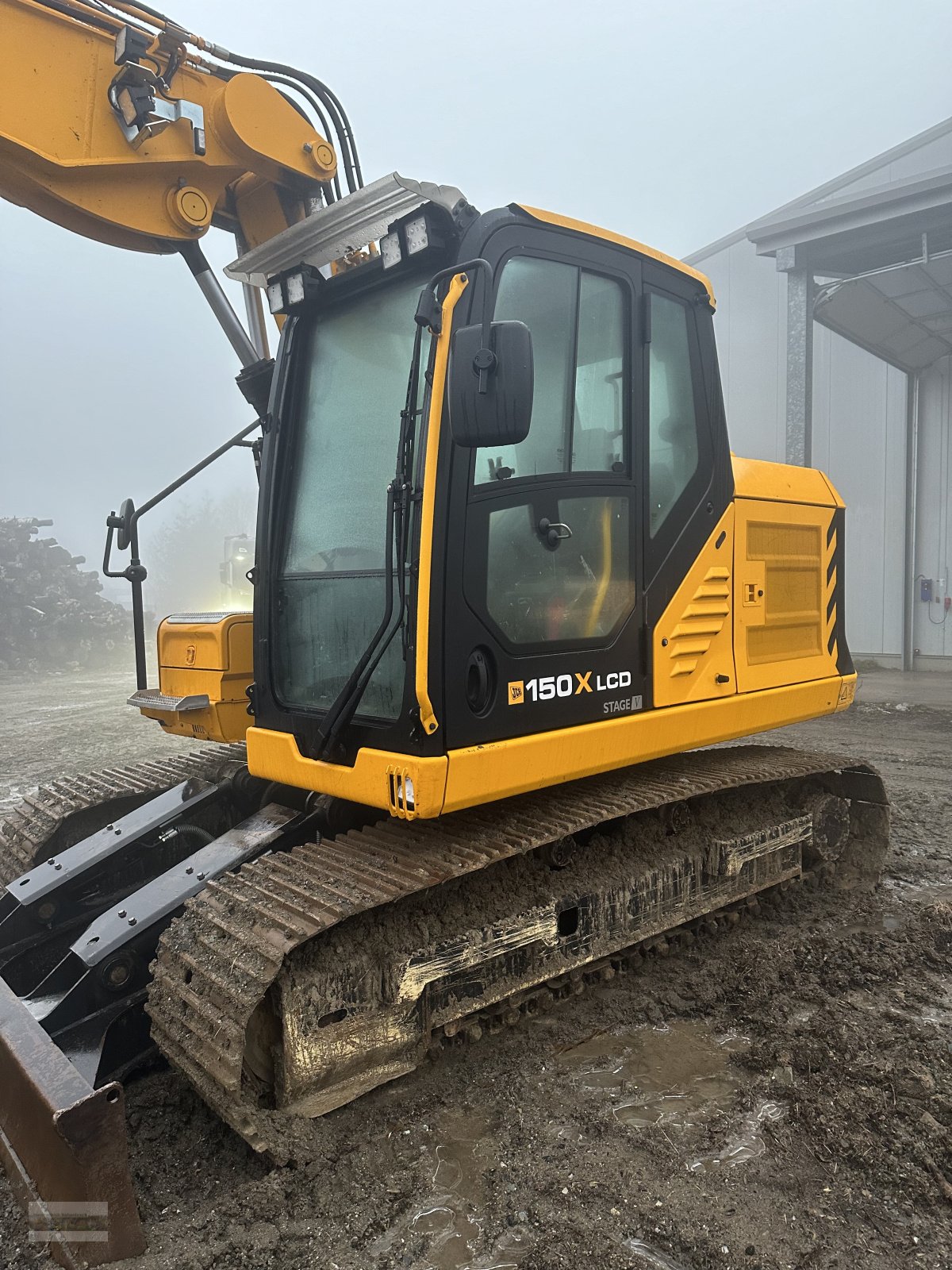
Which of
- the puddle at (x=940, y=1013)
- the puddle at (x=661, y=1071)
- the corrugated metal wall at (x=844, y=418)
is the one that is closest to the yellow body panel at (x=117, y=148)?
the puddle at (x=661, y=1071)

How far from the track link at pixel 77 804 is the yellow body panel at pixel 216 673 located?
15.0 inches

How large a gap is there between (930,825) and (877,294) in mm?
8865

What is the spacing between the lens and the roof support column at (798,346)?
40.1ft

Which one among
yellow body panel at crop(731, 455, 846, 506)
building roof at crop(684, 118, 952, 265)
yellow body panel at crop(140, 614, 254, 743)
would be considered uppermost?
building roof at crop(684, 118, 952, 265)

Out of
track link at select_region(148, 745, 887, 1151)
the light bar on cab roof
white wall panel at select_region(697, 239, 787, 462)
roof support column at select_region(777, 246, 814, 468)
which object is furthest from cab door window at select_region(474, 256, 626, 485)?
white wall panel at select_region(697, 239, 787, 462)

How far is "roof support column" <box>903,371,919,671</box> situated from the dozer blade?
47.7 feet

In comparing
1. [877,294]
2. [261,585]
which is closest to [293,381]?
[261,585]

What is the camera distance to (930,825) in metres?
5.94

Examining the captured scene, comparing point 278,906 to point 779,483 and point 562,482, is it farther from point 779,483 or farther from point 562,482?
point 779,483

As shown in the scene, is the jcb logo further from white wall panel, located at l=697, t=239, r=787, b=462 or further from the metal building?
white wall panel, located at l=697, t=239, r=787, b=462

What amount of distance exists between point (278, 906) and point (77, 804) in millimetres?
1812

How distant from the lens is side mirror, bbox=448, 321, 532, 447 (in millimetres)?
2354

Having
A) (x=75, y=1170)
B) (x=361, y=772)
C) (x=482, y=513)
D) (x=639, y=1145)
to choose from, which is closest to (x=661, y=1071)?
(x=639, y=1145)

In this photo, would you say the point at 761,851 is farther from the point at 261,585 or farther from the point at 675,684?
the point at 261,585
